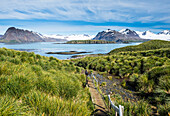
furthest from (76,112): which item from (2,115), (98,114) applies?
(98,114)

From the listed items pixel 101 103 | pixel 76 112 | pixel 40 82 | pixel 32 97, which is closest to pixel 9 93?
pixel 32 97

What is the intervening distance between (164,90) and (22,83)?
8366mm

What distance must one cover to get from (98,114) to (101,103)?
1.26m

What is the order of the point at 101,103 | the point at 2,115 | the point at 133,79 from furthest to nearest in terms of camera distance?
1. the point at 133,79
2. the point at 101,103
3. the point at 2,115

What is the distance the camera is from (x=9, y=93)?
4.50 metres

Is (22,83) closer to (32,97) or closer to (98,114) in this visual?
(32,97)

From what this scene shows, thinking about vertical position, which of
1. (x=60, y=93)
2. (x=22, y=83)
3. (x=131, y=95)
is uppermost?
(x=22, y=83)

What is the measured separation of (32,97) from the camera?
412 centimetres

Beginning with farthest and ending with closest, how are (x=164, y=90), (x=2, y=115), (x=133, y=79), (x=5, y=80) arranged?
(x=133, y=79) → (x=164, y=90) → (x=5, y=80) → (x=2, y=115)

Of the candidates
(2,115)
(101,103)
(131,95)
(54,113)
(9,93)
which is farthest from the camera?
(131,95)

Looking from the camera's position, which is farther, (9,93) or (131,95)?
(131,95)

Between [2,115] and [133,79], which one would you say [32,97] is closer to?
[2,115]

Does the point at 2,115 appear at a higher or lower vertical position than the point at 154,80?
higher

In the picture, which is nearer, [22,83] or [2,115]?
[2,115]
